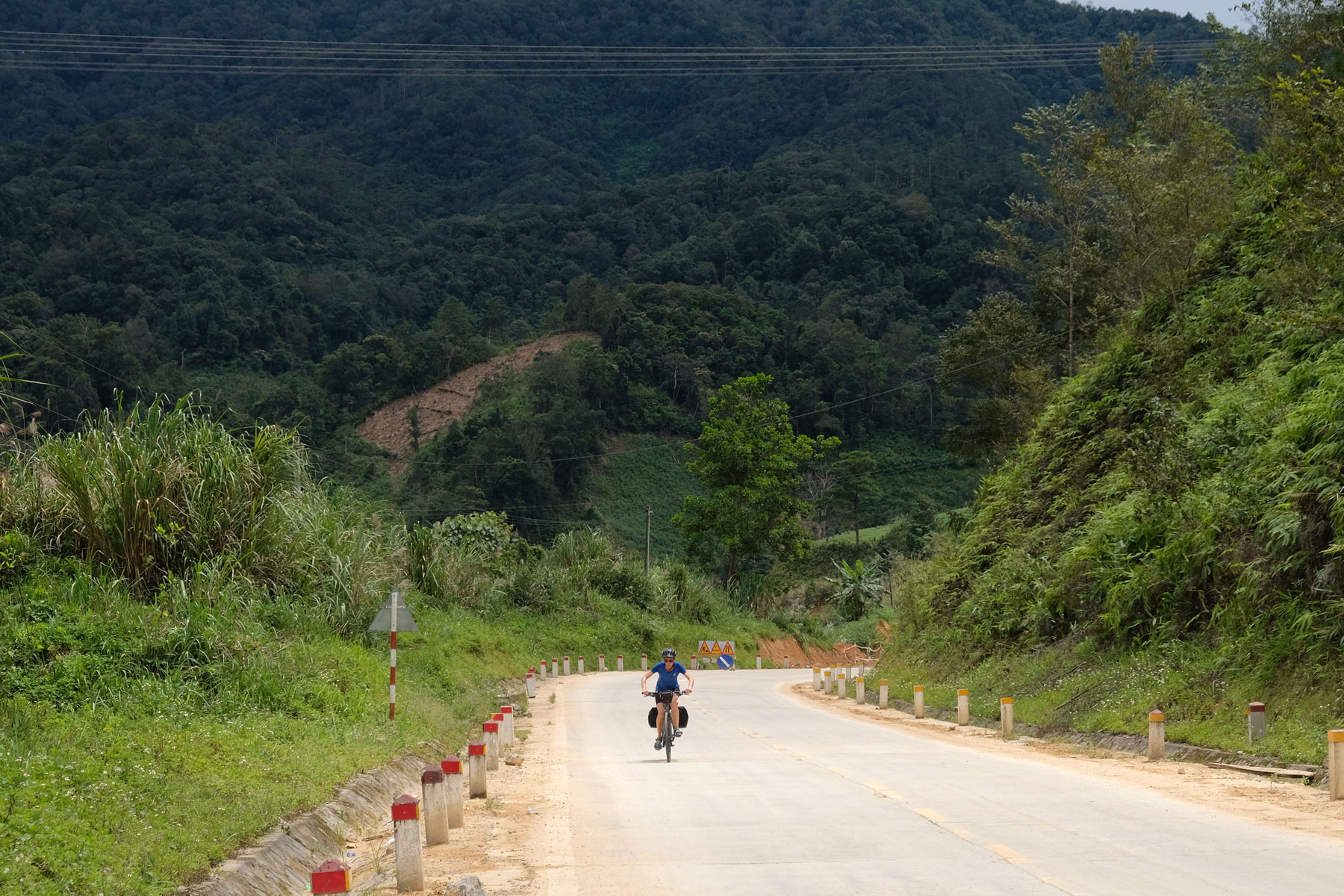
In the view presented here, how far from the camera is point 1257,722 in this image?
14148mm

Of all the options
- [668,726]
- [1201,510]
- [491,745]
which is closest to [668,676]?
[668,726]

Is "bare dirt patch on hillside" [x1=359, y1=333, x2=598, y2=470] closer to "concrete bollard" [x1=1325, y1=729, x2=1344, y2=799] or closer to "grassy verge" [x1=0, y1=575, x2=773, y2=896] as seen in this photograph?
"grassy verge" [x1=0, y1=575, x2=773, y2=896]

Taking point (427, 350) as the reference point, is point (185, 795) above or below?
below

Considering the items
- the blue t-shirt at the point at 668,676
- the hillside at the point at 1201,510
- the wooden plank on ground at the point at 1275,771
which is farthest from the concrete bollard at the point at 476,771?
the hillside at the point at 1201,510

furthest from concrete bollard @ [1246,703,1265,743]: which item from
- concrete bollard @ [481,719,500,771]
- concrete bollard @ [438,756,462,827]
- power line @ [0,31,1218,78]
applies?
power line @ [0,31,1218,78]

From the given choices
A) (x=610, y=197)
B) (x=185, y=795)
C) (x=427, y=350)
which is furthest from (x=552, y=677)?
(x=610, y=197)

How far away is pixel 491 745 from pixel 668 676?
337 cm

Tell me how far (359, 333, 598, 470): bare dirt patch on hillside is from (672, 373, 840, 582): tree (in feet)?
75.7

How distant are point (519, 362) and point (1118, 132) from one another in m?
62.2

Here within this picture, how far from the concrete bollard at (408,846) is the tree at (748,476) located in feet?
212

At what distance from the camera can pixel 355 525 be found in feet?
75.2

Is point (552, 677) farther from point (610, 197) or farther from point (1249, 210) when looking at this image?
point (610, 197)

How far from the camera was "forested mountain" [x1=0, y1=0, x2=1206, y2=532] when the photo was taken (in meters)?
93.3

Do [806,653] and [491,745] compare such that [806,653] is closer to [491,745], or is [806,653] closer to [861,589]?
[861,589]
